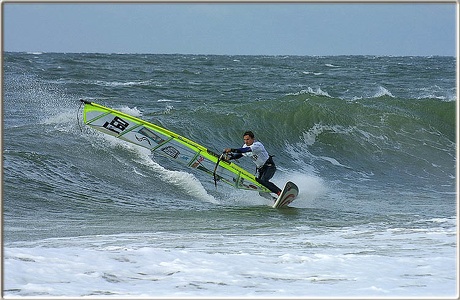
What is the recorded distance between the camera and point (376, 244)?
6.61m

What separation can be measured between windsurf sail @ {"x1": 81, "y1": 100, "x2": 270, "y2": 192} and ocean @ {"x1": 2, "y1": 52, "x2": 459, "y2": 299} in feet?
1.29

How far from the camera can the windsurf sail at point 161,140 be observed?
34.8ft

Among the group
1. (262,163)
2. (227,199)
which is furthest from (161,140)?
(262,163)

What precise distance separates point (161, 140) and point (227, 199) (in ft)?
4.63

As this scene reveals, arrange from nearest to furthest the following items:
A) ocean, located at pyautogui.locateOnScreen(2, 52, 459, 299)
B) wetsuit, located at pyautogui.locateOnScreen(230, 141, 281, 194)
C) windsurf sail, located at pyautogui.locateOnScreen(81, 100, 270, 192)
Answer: ocean, located at pyautogui.locateOnScreen(2, 52, 459, 299) → wetsuit, located at pyautogui.locateOnScreen(230, 141, 281, 194) → windsurf sail, located at pyautogui.locateOnScreen(81, 100, 270, 192)

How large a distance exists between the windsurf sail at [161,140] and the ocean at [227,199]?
0.39 meters

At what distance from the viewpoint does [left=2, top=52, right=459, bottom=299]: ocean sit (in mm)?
5027

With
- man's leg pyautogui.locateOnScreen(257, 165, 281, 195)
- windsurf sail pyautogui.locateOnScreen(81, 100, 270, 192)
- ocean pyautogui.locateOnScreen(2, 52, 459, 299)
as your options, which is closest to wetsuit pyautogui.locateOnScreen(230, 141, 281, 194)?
man's leg pyautogui.locateOnScreen(257, 165, 281, 195)

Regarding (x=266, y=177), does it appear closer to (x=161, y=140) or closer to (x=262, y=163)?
(x=262, y=163)

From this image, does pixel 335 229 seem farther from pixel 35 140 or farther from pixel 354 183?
pixel 35 140

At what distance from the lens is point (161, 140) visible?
10.8 metres

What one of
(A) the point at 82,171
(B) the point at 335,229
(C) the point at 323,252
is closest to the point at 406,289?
(C) the point at 323,252

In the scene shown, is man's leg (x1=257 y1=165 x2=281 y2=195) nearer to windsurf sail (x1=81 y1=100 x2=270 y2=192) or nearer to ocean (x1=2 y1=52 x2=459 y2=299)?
ocean (x1=2 y1=52 x2=459 y2=299)

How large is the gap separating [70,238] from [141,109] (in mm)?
11904
